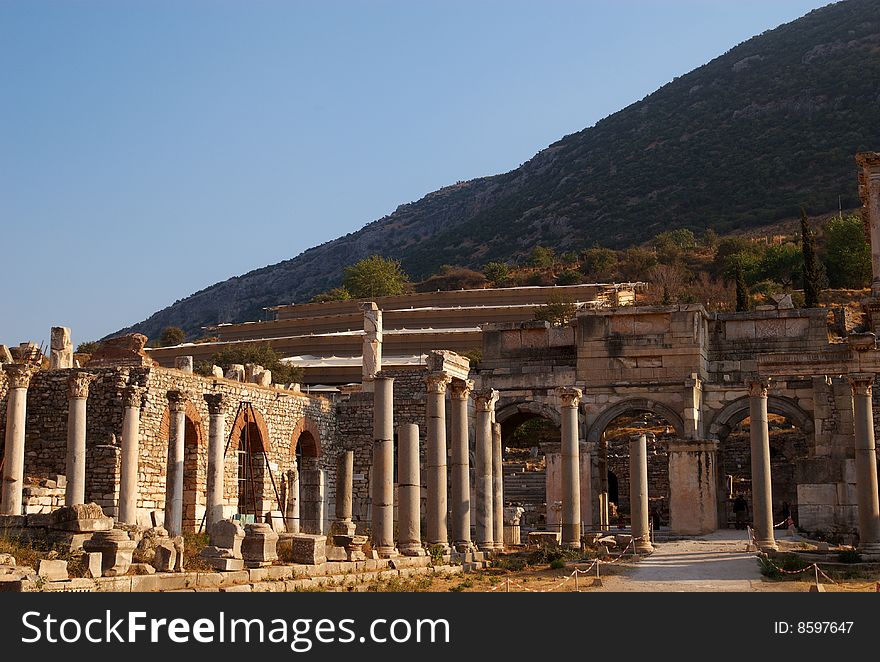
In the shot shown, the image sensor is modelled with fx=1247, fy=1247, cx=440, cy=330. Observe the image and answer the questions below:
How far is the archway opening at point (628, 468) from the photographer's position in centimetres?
4156

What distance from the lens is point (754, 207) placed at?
10081 cm

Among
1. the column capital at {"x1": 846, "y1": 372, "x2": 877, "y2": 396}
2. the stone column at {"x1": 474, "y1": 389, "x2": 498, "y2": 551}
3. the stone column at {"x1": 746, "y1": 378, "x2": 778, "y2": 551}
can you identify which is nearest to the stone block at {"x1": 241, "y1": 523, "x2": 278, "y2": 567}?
the stone column at {"x1": 474, "y1": 389, "x2": 498, "y2": 551}

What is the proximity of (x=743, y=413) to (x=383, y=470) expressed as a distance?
51.0 ft

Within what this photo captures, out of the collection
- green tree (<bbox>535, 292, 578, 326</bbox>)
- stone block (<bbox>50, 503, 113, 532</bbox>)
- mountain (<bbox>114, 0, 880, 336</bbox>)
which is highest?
mountain (<bbox>114, 0, 880, 336</bbox>)

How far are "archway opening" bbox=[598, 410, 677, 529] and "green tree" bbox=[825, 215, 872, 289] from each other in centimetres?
2065

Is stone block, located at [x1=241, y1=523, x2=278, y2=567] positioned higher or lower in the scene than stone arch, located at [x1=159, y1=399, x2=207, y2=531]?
lower

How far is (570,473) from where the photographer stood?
102ft

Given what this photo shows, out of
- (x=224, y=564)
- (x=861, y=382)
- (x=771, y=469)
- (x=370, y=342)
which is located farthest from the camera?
(x=370, y=342)

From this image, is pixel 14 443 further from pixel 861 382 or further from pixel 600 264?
pixel 600 264

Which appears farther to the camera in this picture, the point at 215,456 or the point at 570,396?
the point at 570,396

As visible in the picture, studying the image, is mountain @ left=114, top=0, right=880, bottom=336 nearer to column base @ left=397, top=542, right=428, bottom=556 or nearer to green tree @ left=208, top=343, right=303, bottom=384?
green tree @ left=208, top=343, right=303, bottom=384

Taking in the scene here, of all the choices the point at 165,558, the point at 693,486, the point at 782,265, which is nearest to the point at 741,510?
the point at 693,486

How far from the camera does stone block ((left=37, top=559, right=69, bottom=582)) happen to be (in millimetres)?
16078

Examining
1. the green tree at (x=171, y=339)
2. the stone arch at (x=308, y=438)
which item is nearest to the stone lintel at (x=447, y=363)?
the stone arch at (x=308, y=438)
